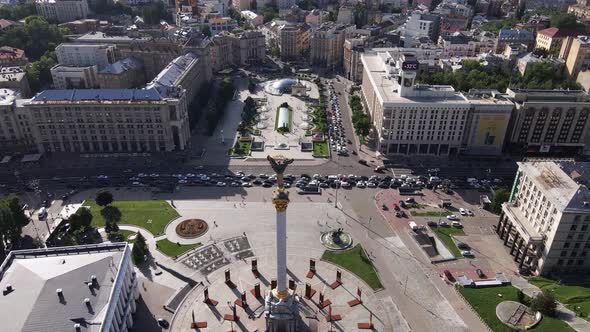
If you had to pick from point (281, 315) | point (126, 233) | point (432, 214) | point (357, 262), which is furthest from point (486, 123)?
point (126, 233)

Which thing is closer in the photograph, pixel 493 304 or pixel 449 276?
pixel 493 304

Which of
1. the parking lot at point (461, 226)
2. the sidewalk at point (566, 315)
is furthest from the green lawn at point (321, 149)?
the sidewalk at point (566, 315)

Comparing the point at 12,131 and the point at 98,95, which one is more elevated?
the point at 98,95

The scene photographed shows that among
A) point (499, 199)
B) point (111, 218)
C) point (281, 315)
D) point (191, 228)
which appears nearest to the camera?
point (281, 315)

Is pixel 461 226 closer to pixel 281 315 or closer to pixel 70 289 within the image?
pixel 281 315

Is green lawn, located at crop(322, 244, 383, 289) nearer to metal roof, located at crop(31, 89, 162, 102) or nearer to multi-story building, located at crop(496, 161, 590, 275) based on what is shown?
multi-story building, located at crop(496, 161, 590, 275)

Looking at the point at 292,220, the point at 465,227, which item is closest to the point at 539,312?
the point at 465,227

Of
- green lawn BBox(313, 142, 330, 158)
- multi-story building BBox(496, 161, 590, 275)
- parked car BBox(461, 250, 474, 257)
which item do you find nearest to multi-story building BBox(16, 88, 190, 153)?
green lawn BBox(313, 142, 330, 158)
